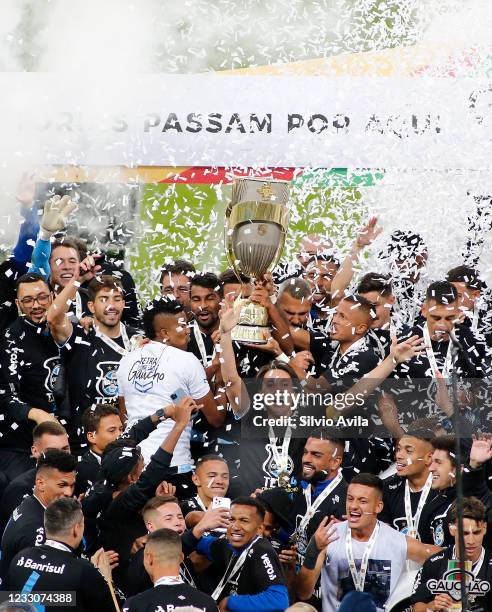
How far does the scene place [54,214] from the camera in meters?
7.69

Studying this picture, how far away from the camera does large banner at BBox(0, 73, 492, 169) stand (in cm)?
858

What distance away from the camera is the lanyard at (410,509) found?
6660 mm

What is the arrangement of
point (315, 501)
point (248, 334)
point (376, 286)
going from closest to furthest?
point (315, 501), point (248, 334), point (376, 286)

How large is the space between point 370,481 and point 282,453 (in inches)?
25.5

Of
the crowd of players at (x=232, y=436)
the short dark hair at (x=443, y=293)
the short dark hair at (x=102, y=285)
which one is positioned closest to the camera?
the crowd of players at (x=232, y=436)

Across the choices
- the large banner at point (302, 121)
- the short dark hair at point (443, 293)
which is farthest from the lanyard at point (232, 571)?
A: the large banner at point (302, 121)

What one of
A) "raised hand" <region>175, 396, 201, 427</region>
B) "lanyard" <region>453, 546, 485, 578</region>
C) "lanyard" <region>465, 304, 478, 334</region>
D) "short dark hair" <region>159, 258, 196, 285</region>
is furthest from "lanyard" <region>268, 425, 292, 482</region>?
"short dark hair" <region>159, 258, 196, 285</region>

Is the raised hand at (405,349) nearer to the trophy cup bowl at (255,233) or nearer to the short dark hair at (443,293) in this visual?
the short dark hair at (443,293)

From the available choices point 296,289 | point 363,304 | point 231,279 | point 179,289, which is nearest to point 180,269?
point 179,289

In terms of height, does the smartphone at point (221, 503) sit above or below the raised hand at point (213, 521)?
above

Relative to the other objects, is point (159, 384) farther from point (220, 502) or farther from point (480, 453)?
point (480, 453)

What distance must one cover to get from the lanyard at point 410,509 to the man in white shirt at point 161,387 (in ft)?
3.73

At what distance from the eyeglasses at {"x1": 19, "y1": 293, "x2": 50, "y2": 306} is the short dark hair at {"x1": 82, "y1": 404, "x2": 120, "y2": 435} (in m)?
0.80

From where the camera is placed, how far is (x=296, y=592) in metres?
6.48
